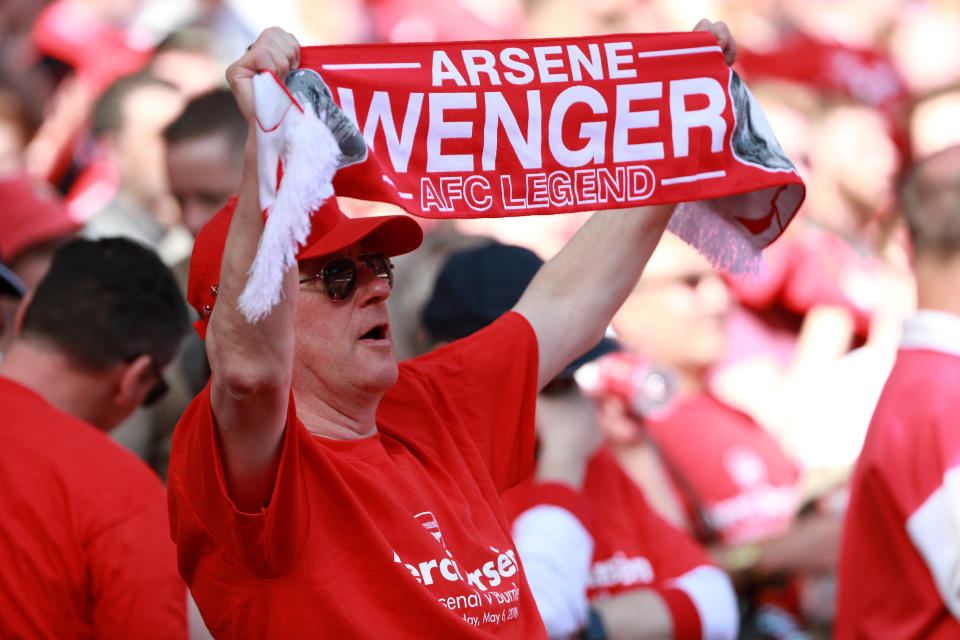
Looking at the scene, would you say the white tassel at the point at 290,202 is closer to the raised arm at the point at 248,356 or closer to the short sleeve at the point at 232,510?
the raised arm at the point at 248,356

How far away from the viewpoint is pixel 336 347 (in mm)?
2021

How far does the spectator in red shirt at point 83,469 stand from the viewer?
2453mm

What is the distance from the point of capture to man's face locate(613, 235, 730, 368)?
4516 mm

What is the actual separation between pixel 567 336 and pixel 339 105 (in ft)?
2.30

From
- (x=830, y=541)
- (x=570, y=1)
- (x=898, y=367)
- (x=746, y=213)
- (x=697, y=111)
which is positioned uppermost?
(x=570, y=1)

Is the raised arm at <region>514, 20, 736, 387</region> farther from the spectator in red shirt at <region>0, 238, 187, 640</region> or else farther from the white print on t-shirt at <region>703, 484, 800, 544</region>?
the white print on t-shirt at <region>703, 484, 800, 544</region>

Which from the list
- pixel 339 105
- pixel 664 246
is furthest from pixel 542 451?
pixel 664 246

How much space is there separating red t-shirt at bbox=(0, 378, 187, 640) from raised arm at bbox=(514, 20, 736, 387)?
893 mm

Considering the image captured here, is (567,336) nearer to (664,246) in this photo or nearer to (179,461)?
(179,461)

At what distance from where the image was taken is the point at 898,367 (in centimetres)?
305

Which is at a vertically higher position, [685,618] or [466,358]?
[466,358]

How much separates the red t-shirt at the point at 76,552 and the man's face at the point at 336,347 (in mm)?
708

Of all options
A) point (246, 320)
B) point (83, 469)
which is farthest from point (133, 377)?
point (246, 320)

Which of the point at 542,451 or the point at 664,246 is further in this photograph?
the point at 664,246
